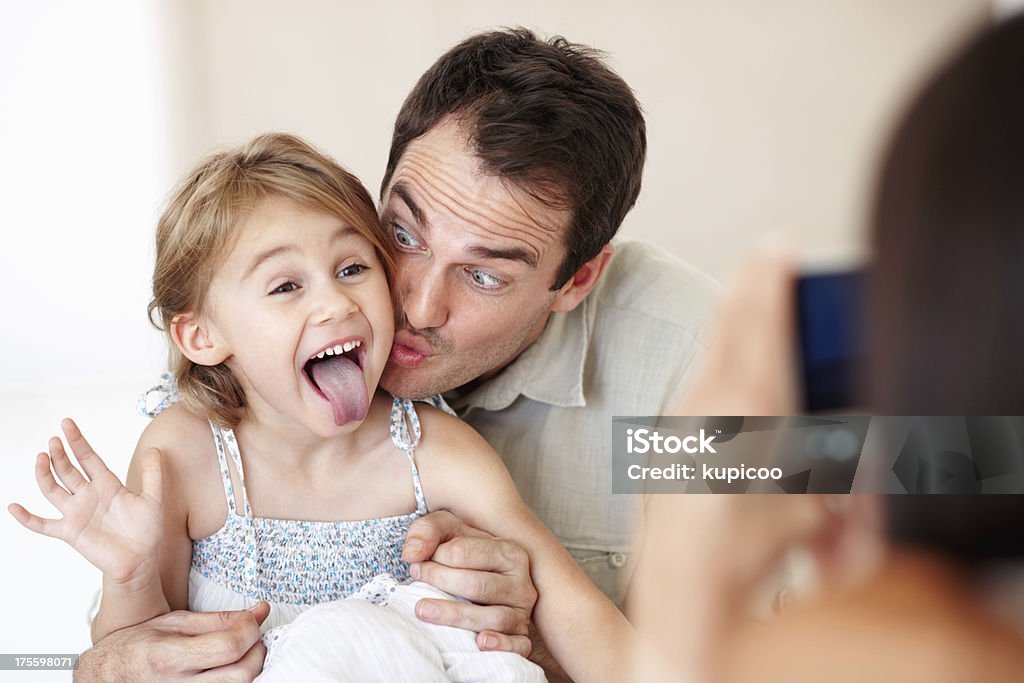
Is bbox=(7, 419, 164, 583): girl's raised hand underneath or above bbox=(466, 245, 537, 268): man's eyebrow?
underneath

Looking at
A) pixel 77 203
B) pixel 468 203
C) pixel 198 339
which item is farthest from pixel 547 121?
pixel 77 203

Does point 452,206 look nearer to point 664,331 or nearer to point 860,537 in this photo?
point 664,331

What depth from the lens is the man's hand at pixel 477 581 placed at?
47.1 inches

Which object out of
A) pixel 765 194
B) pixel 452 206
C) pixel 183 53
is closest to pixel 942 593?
pixel 452 206

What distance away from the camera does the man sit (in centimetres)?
124

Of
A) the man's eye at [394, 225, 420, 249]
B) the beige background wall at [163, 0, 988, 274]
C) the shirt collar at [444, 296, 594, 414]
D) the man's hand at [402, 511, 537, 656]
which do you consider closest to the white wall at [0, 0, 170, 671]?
the beige background wall at [163, 0, 988, 274]

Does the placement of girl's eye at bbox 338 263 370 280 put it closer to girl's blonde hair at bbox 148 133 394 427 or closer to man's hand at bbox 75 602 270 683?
girl's blonde hair at bbox 148 133 394 427

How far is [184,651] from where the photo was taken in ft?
A: 3.74

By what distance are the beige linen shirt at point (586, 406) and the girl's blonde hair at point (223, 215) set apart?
A: 0.37 m

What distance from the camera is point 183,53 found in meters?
3.34

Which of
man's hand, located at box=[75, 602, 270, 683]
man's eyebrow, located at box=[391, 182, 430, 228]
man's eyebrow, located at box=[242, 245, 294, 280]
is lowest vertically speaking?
man's hand, located at box=[75, 602, 270, 683]

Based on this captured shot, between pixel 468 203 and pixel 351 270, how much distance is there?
200 millimetres

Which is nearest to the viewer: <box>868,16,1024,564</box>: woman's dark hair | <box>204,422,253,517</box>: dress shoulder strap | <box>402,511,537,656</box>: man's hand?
<box>868,16,1024,564</box>: woman's dark hair

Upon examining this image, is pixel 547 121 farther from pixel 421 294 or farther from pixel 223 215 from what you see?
pixel 223 215
